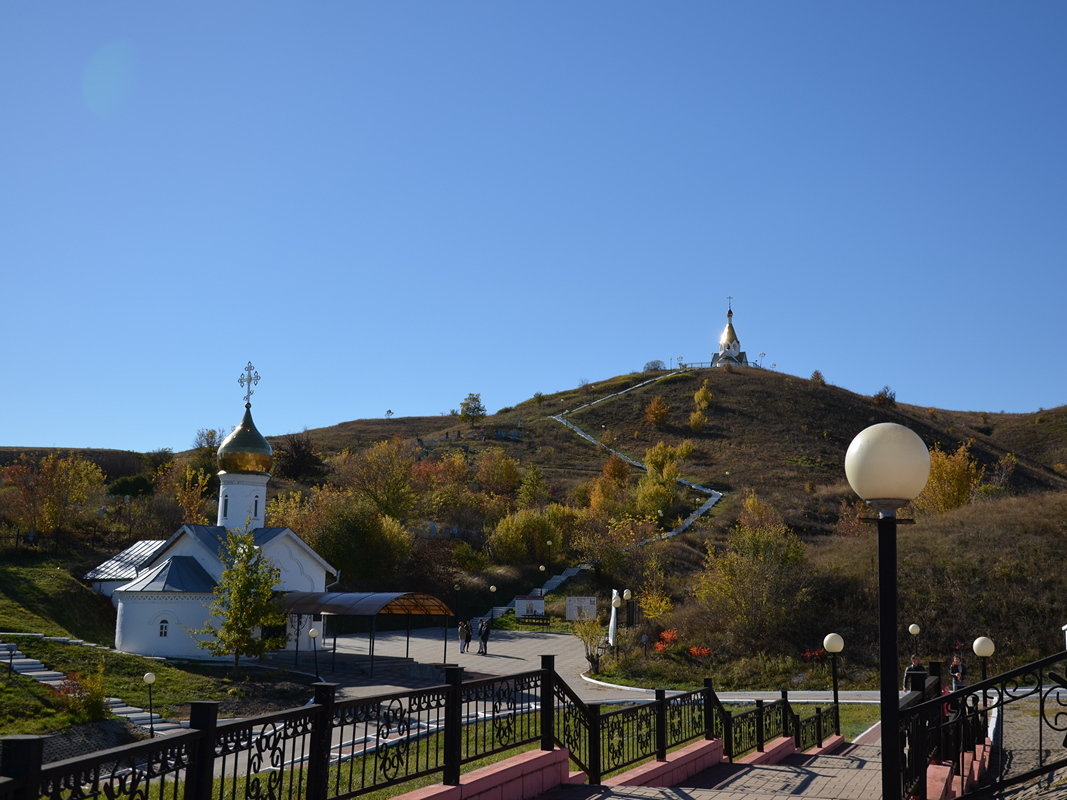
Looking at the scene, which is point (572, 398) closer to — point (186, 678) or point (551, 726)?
point (186, 678)

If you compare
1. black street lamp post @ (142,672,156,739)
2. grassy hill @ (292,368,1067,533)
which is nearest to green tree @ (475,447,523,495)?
grassy hill @ (292,368,1067,533)

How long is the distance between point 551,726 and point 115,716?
13.9 m

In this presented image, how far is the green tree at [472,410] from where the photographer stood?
297 feet

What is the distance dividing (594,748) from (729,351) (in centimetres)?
10731

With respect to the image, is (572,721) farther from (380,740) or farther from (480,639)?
(480,639)

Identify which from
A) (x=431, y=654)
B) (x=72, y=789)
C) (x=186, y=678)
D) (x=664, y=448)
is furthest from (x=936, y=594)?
(x=664, y=448)

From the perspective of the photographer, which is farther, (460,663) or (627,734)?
(460,663)

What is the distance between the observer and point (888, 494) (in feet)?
18.9

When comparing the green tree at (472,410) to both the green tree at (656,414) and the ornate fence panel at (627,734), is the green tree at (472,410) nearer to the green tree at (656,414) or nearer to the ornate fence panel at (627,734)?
the green tree at (656,414)

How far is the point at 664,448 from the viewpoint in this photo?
226 feet

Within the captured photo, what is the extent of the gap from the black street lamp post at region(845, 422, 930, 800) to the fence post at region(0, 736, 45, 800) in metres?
4.71

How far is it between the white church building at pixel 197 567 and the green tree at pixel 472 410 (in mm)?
54343

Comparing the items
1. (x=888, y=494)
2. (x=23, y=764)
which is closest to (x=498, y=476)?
(x=888, y=494)

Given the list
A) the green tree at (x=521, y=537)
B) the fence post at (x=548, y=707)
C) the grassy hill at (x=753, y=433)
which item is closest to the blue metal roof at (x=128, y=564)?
the green tree at (x=521, y=537)
